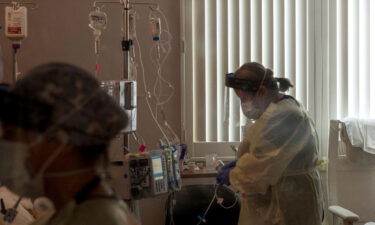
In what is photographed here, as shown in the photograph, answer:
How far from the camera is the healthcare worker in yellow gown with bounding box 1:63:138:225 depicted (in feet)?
3.20

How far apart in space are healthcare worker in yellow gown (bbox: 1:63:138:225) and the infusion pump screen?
1340mm

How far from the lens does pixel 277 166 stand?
231 centimetres

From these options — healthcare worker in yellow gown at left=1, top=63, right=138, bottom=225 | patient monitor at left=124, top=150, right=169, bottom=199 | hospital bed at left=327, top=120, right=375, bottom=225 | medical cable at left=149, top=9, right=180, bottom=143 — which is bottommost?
hospital bed at left=327, top=120, right=375, bottom=225

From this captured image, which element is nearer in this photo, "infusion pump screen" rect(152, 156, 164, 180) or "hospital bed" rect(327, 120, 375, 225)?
"infusion pump screen" rect(152, 156, 164, 180)

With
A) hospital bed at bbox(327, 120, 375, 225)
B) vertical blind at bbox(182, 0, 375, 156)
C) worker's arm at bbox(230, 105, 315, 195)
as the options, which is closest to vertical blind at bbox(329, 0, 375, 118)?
vertical blind at bbox(182, 0, 375, 156)

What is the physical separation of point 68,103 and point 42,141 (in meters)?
0.09

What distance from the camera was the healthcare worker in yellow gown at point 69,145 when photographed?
98cm

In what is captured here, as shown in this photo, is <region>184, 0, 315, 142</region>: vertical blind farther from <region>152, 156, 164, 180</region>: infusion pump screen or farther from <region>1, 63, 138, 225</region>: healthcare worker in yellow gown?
A: <region>1, 63, 138, 225</region>: healthcare worker in yellow gown

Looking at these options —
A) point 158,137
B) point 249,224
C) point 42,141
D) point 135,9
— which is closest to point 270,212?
point 249,224

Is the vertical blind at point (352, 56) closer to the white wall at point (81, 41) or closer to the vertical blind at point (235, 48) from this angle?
the vertical blind at point (235, 48)

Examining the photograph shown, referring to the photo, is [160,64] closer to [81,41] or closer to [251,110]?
[81,41]

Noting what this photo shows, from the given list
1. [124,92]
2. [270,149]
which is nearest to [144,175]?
[124,92]

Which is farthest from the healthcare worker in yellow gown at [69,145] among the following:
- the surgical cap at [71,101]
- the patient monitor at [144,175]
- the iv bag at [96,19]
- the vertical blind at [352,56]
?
the vertical blind at [352,56]

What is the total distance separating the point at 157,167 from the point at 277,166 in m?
0.58
